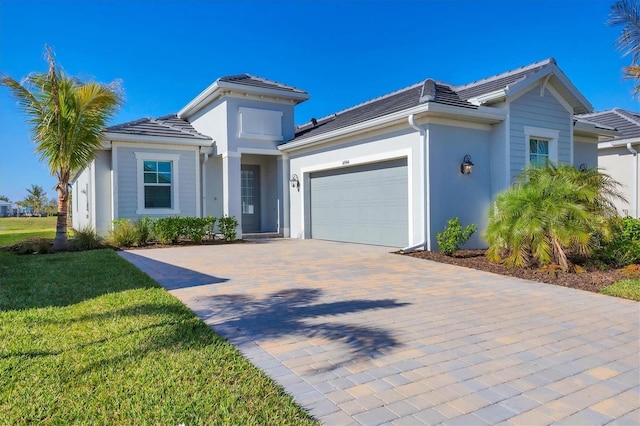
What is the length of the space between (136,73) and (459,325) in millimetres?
14658

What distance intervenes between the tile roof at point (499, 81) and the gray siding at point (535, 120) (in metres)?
0.58

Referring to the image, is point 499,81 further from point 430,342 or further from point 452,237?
point 430,342

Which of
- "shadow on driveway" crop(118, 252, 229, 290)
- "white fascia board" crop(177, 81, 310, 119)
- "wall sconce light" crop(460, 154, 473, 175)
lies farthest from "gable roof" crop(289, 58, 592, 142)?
"shadow on driveway" crop(118, 252, 229, 290)

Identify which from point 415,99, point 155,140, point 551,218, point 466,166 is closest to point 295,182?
point 155,140

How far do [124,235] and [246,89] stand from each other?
6860 millimetres

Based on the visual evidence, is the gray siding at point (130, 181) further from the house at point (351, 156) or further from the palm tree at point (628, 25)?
the palm tree at point (628, 25)

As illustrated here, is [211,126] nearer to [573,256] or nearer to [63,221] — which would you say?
[63,221]

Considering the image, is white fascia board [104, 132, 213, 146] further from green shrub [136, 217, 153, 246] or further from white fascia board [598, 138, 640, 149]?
white fascia board [598, 138, 640, 149]

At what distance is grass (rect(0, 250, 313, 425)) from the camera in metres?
2.64

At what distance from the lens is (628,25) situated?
10477 millimetres

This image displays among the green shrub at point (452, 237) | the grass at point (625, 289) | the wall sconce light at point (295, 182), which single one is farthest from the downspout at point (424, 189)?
the wall sconce light at point (295, 182)

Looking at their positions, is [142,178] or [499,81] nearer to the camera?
[499,81]

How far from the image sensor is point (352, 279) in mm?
7242

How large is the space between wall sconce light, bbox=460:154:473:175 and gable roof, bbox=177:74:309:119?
7801 mm
